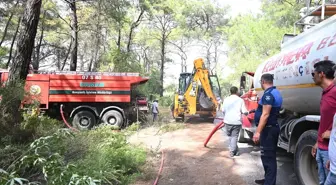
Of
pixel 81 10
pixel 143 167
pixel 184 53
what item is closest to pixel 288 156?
pixel 143 167

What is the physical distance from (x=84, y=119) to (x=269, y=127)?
869 cm

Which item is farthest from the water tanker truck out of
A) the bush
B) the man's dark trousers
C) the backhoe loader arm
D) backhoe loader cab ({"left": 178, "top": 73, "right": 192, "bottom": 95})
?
backhoe loader cab ({"left": 178, "top": 73, "right": 192, "bottom": 95})

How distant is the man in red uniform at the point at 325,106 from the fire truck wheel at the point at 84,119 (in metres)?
9.56

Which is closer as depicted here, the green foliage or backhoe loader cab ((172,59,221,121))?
the green foliage

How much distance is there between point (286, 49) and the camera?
615 cm

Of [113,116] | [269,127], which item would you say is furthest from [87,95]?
[269,127]

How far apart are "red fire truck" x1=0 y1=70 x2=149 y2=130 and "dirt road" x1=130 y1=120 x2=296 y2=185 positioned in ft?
10.8

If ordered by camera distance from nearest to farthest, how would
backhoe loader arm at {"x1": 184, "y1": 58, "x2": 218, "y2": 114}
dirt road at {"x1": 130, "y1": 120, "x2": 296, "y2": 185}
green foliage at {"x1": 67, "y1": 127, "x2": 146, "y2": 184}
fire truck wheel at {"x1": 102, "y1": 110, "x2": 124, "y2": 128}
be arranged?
green foliage at {"x1": 67, "y1": 127, "x2": 146, "y2": 184} < dirt road at {"x1": 130, "y1": 120, "x2": 296, "y2": 185} < fire truck wheel at {"x1": 102, "y1": 110, "x2": 124, "y2": 128} < backhoe loader arm at {"x1": 184, "y1": 58, "x2": 218, "y2": 114}

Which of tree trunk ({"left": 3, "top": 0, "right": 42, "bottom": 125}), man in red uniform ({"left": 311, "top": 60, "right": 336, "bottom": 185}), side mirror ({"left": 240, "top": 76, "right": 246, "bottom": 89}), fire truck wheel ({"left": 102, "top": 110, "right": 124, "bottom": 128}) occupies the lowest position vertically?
fire truck wheel ({"left": 102, "top": 110, "right": 124, "bottom": 128})

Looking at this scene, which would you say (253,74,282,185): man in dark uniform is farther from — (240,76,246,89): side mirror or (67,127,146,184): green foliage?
(240,76,246,89): side mirror

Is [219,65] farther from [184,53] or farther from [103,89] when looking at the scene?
[103,89]

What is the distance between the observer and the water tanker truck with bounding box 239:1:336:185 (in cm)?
423

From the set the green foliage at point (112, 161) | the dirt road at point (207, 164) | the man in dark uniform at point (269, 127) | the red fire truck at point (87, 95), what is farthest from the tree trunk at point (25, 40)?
the man in dark uniform at point (269, 127)

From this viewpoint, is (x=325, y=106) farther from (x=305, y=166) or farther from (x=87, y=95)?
(x=87, y=95)
